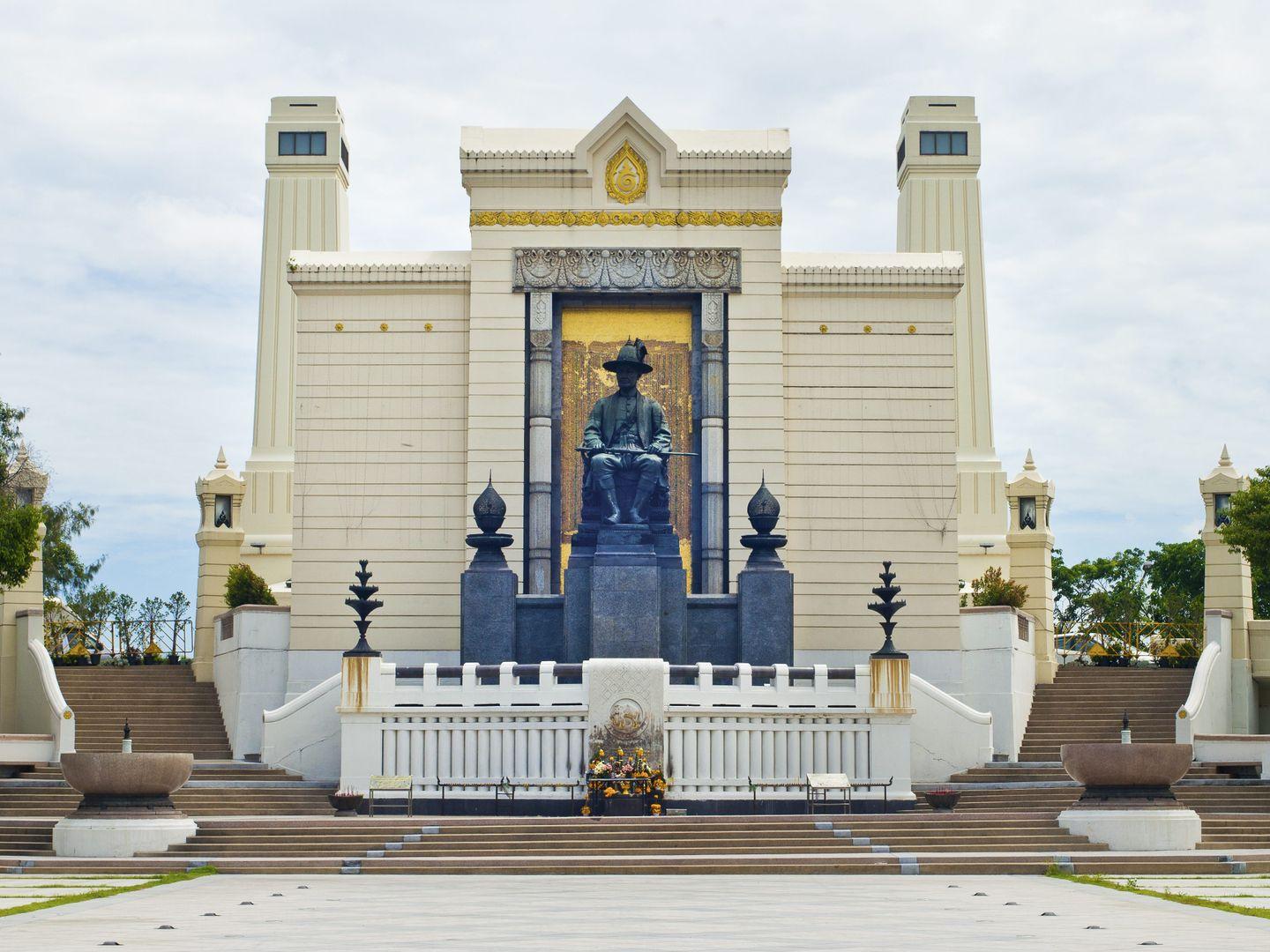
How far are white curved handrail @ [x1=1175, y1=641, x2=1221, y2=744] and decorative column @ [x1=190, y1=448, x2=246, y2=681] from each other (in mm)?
21722

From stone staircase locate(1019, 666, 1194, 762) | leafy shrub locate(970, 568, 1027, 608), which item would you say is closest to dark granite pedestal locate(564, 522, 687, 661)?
stone staircase locate(1019, 666, 1194, 762)

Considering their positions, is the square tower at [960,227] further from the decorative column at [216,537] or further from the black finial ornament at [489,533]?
the black finial ornament at [489,533]

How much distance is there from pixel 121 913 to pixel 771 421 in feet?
75.2

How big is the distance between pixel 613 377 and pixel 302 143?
23.7m

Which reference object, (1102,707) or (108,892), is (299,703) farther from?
(1102,707)

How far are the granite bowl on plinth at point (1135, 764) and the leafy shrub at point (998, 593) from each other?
16.1m

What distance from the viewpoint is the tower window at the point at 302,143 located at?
57.4 metres

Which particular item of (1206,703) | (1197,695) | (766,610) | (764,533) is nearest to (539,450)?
(764,533)

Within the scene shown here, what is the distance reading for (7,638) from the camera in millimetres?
37000

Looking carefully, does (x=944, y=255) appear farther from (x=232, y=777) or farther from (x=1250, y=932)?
(x=1250, y=932)

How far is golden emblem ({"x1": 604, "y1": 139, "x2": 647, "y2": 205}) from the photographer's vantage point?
3816cm

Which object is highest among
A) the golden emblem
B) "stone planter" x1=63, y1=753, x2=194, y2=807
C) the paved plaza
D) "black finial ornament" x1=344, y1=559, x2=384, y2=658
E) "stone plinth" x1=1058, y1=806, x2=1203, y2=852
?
the golden emblem

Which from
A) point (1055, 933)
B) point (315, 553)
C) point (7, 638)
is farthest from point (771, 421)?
point (1055, 933)

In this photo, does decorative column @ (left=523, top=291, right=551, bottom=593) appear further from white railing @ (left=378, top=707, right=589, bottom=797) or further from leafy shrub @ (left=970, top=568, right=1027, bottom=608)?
leafy shrub @ (left=970, top=568, right=1027, bottom=608)
